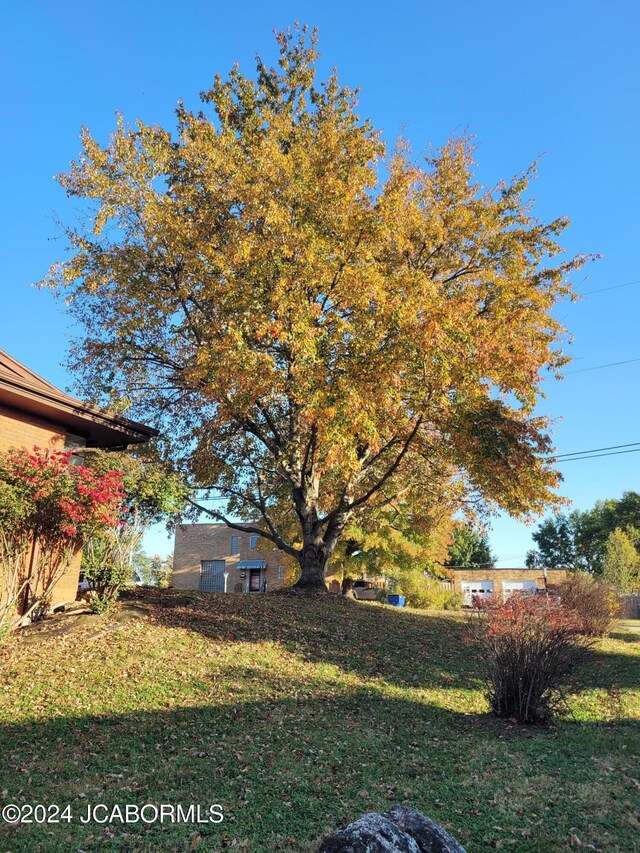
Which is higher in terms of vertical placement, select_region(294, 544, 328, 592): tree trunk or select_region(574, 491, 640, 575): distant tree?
select_region(574, 491, 640, 575): distant tree

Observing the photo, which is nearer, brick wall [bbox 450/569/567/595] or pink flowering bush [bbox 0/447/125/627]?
pink flowering bush [bbox 0/447/125/627]

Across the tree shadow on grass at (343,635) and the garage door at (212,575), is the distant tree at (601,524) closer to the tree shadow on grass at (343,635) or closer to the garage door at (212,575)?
the garage door at (212,575)

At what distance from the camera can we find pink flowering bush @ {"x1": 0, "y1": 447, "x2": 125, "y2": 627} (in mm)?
9414

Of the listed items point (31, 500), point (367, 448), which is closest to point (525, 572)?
point (367, 448)

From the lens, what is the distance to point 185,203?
13.8m

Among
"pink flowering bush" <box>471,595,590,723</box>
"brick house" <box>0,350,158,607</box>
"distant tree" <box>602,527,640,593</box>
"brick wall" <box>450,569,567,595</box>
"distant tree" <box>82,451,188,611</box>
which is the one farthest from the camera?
"brick wall" <box>450,569,567,595</box>

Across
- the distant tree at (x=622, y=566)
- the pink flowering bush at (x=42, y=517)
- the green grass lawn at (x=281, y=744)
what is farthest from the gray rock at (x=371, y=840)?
the distant tree at (x=622, y=566)

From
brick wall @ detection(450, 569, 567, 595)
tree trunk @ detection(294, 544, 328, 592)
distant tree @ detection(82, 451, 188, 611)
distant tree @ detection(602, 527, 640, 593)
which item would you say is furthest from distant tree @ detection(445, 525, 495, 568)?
distant tree @ detection(82, 451, 188, 611)

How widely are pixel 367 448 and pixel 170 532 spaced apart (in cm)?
677

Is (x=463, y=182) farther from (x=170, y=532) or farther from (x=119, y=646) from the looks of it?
(x=119, y=646)

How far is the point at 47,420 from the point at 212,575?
121 feet

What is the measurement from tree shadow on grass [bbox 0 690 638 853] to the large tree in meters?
5.85

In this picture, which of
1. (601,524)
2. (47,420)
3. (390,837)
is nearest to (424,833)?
(390,837)

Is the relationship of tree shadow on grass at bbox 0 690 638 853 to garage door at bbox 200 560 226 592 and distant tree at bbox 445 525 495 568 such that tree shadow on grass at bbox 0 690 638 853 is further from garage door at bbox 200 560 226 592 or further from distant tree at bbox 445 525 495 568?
distant tree at bbox 445 525 495 568
